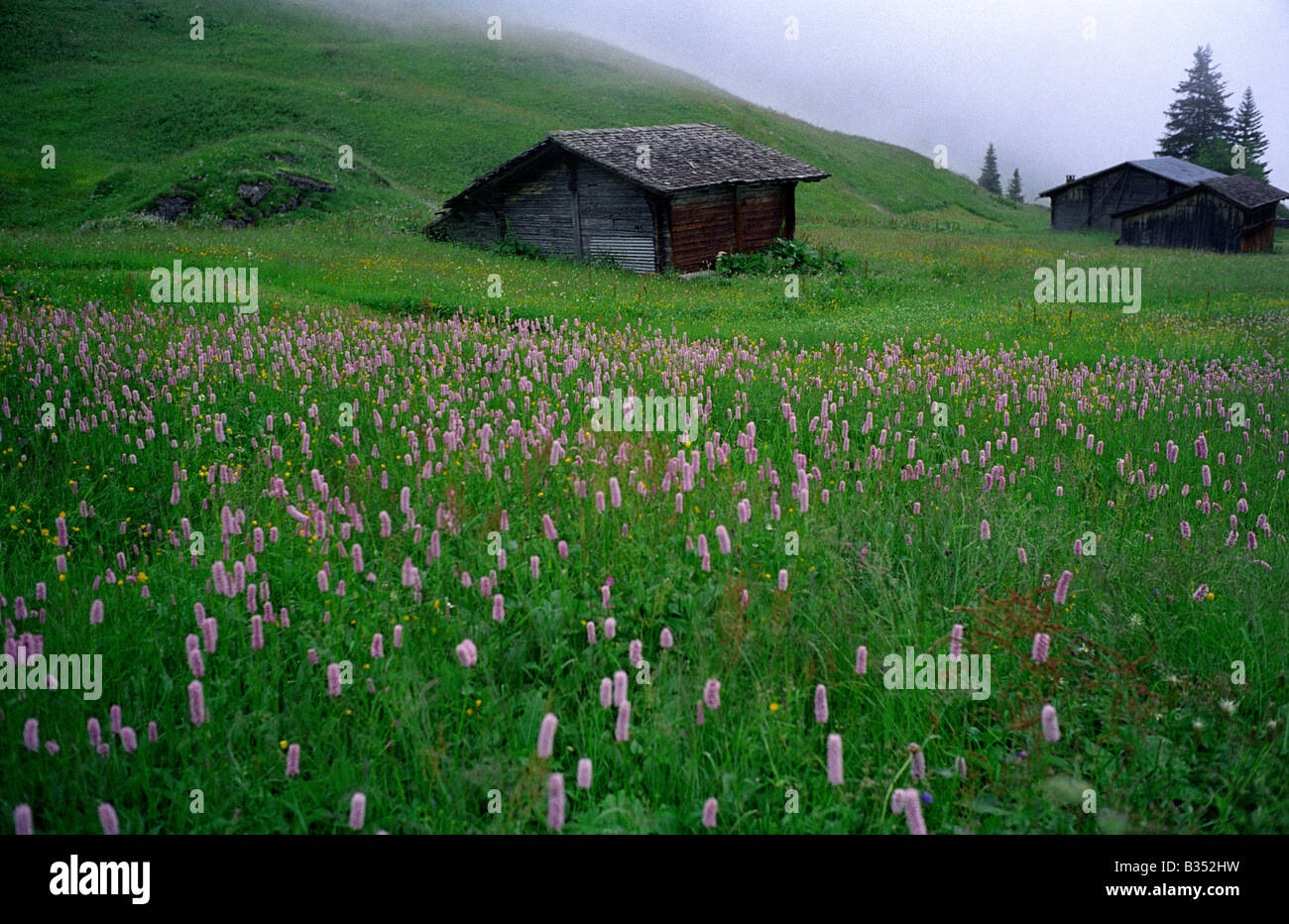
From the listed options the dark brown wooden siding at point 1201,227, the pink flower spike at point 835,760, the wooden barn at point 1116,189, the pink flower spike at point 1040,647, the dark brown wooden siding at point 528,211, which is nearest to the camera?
the pink flower spike at point 835,760

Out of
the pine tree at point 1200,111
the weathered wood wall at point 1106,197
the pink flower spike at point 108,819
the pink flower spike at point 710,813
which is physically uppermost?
the pine tree at point 1200,111

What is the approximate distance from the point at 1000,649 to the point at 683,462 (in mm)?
2117

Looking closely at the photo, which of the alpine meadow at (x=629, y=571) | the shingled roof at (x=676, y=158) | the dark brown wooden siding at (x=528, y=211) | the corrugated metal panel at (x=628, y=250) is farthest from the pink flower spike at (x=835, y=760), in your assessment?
the dark brown wooden siding at (x=528, y=211)

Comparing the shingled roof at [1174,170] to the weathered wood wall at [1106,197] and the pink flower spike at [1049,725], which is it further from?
the pink flower spike at [1049,725]

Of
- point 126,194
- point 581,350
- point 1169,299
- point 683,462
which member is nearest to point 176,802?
point 683,462

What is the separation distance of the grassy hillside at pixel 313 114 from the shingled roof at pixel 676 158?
1269cm

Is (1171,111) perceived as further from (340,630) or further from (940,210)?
(340,630)

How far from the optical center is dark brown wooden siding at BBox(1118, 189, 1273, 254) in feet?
151

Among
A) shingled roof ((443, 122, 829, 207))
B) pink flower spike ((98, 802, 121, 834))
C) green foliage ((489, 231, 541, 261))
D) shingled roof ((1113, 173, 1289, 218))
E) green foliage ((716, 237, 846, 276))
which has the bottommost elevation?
pink flower spike ((98, 802, 121, 834))

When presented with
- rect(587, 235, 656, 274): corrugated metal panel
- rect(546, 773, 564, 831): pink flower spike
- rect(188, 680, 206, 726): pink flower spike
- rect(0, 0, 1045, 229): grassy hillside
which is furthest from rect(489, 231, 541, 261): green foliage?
rect(546, 773, 564, 831): pink flower spike

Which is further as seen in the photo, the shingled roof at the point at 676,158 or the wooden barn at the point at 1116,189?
the wooden barn at the point at 1116,189

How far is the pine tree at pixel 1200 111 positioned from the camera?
244 ft

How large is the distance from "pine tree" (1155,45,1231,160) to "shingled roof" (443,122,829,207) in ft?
209

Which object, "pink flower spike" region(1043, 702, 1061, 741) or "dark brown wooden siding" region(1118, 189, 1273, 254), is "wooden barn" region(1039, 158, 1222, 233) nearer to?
"dark brown wooden siding" region(1118, 189, 1273, 254)
